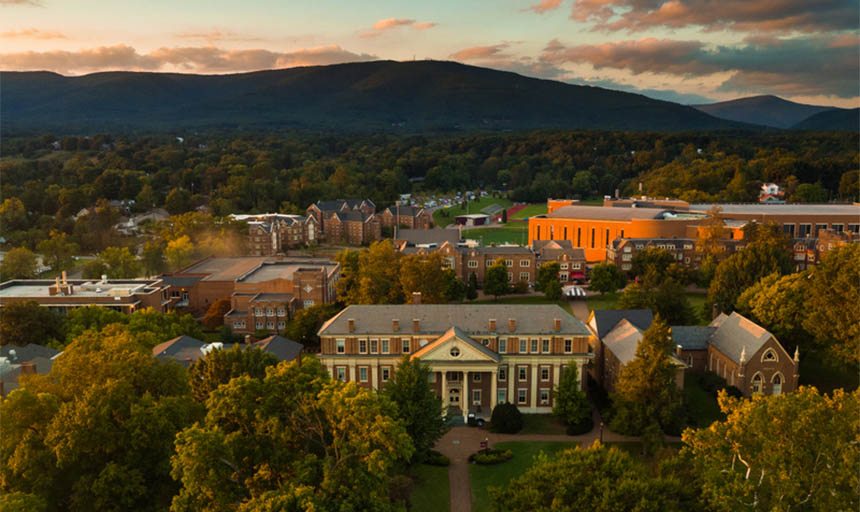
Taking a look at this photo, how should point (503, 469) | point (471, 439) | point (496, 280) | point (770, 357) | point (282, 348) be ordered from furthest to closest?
1. point (496, 280)
2. point (282, 348)
3. point (770, 357)
4. point (471, 439)
5. point (503, 469)

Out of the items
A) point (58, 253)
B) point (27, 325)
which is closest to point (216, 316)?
point (27, 325)

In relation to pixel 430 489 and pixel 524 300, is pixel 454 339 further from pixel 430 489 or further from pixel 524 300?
pixel 524 300

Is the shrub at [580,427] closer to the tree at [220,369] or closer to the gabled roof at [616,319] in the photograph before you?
the gabled roof at [616,319]

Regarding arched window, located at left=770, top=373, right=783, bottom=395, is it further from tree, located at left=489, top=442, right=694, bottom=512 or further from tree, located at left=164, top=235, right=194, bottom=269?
tree, located at left=164, top=235, right=194, bottom=269

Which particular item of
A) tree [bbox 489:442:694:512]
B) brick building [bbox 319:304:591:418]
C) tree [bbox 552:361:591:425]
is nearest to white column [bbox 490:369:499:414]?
brick building [bbox 319:304:591:418]

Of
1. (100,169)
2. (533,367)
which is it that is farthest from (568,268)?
(100,169)

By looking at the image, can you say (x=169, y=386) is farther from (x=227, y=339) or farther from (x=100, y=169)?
(x=100, y=169)

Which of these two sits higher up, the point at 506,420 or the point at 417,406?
the point at 417,406
